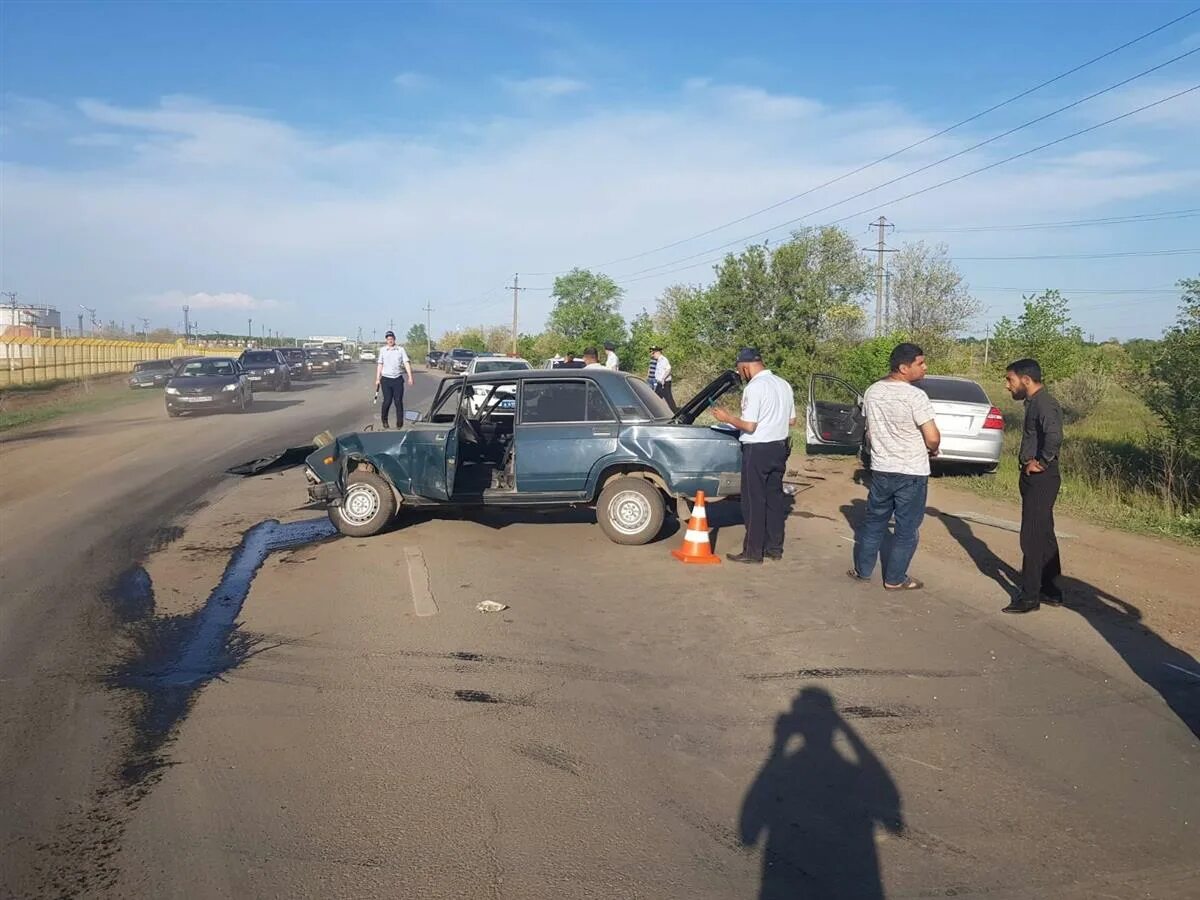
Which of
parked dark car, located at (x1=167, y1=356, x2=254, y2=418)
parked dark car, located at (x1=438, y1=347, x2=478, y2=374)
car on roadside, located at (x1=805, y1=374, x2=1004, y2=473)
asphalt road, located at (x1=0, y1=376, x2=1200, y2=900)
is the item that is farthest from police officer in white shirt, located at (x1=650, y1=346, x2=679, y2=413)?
parked dark car, located at (x1=438, y1=347, x2=478, y2=374)

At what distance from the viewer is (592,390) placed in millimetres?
9336

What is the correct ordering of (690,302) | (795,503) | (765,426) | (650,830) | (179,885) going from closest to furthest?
(179,885), (650,830), (765,426), (795,503), (690,302)

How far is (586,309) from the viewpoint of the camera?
6456 centimetres

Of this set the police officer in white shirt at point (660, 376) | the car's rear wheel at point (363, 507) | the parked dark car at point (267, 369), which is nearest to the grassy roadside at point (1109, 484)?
the police officer in white shirt at point (660, 376)

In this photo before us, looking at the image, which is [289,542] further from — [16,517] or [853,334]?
[853,334]

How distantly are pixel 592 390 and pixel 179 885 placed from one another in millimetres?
6464

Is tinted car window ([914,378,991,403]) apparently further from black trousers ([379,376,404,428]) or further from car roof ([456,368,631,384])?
black trousers ([379,376,404,428])

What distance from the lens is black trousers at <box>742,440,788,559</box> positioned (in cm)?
838

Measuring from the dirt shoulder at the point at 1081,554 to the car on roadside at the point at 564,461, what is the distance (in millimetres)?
2316

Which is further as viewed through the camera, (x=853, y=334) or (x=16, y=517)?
(x=853, y=334)

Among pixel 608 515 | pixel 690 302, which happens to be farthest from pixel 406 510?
pixel 690 302

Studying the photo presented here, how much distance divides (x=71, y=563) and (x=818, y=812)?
285 inches

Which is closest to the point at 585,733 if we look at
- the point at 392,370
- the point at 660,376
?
the point at 392,370

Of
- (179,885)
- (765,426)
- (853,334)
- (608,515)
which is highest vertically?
(853,334)
